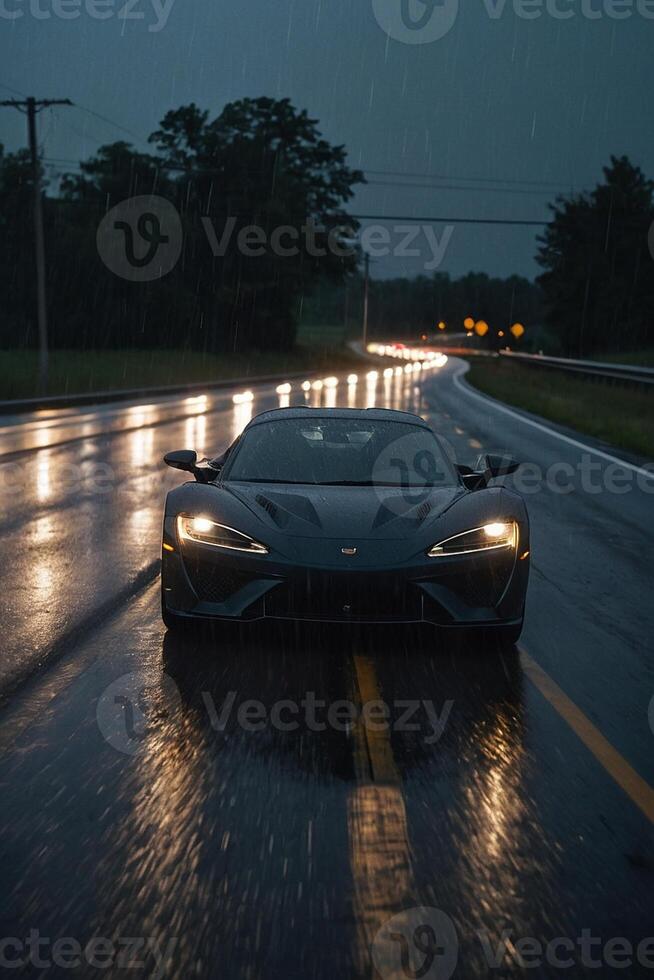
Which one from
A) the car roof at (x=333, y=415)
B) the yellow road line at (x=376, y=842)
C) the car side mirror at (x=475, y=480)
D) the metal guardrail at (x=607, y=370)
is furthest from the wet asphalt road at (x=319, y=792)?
the metal guardrail at (x=607, y=370)

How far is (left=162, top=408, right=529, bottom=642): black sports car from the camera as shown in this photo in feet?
20.0

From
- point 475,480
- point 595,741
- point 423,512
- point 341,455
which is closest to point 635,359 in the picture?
point 475,480

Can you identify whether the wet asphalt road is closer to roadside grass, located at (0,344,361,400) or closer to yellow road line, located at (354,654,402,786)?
yellow road line, located at (354,654,402,786)

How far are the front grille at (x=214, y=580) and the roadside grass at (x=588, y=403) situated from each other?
14.7m

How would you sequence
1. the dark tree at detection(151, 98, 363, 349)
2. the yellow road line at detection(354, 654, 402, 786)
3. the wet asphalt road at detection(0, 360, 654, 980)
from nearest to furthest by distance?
the wet asphalt road at detection(0, 360, 654, 980)
the yellow road line at detection(354, 654, 402, 786)
the dark tree at detection(151, 98, 363, 349)

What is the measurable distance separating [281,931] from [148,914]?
1.31ft

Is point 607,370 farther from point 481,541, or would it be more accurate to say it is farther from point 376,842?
point 376,842

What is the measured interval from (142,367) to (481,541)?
2183 inches

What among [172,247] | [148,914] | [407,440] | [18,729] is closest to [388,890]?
[148,914]

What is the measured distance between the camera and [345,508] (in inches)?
262

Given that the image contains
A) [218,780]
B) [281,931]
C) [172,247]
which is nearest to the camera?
[281,931]

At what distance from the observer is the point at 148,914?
3.42m

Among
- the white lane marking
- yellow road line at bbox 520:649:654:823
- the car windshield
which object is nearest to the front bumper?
yellow road line at bbox 520:649:654:823

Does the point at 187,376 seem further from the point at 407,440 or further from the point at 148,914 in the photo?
the point at 148,914
